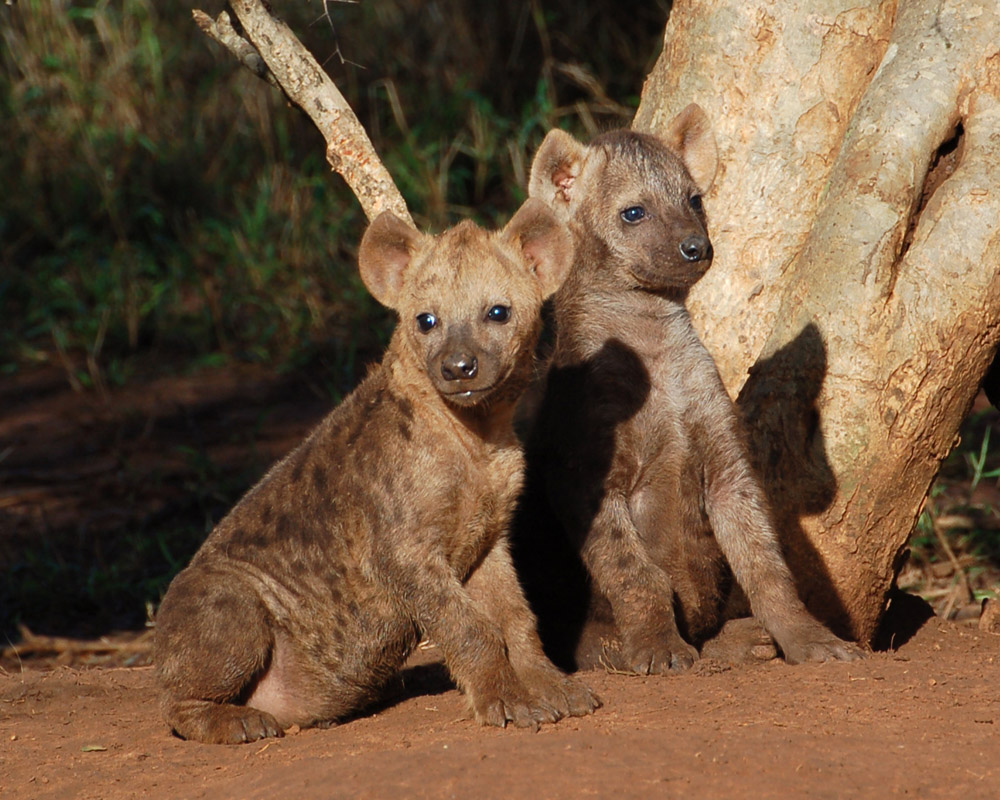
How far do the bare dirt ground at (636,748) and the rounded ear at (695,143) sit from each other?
1.90m

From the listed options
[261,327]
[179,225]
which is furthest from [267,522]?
[179,225]

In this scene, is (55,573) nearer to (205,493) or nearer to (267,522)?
(205,493)

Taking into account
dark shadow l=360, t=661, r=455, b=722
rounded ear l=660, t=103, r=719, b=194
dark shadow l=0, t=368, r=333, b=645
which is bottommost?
dark shadow l=0, t=368, r=333, b=645

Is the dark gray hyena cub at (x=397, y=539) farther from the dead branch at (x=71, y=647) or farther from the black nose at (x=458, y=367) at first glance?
the dead branch at (x=71, y=647)

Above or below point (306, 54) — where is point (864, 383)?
below

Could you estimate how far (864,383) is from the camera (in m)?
4.95

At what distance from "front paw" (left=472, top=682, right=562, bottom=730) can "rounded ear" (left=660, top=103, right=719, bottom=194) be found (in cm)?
216

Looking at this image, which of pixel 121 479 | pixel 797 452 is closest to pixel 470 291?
pixel 797 452

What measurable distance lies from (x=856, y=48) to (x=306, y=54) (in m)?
2.24

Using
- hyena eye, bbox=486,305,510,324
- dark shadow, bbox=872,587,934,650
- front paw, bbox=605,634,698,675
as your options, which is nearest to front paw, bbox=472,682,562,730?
front paw, bbox=605,634,698,675

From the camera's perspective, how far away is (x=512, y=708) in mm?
3984

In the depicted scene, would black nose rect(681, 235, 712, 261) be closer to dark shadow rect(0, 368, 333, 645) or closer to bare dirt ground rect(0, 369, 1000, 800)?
bare dirt ground rect(0, 369, 1000, 800)

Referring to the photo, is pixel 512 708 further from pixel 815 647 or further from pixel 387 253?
pixel 387 253

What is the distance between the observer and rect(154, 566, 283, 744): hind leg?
437 cm
